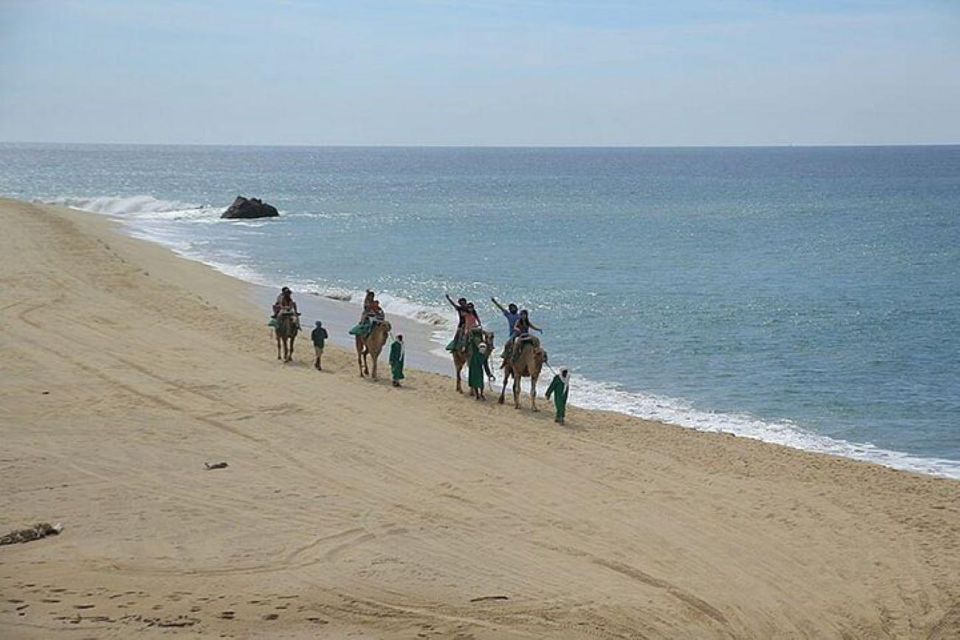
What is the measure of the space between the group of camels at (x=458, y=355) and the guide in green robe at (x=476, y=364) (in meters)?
0.12

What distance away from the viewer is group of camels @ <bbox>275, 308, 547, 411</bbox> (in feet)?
64.5

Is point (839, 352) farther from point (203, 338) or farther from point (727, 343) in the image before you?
point (203, 338)

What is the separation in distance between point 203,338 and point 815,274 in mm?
A: 29993

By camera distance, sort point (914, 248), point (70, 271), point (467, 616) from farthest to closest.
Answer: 1. point (914, 248)
2. point (70, 271)
3. point (467, 616)

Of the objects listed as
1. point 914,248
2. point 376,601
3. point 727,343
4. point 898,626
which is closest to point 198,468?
point 376,601

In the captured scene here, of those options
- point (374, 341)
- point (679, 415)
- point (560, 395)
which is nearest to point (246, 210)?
point (374, 341)

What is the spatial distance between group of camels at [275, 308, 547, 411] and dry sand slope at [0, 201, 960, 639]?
0.67m

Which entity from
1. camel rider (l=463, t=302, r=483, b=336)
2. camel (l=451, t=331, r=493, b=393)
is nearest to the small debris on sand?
camel (l=451, t=331, r=493, b=393)

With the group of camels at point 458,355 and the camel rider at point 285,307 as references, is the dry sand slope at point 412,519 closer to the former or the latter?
the group of camels at point 458,355

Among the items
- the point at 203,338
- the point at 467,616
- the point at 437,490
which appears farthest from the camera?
the point at 203,338

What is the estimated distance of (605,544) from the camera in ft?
41.0

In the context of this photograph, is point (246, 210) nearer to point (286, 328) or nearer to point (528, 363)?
point (286, 328)

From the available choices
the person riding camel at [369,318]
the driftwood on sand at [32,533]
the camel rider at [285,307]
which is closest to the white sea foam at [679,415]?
the person riding camel at [369,318]

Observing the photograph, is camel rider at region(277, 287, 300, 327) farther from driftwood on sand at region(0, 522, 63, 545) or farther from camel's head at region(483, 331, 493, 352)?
driftwood on sand at region(0, 522, 63, 545)
